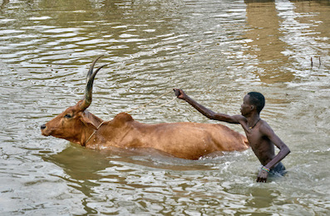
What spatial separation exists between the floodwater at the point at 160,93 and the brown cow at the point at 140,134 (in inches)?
6.4

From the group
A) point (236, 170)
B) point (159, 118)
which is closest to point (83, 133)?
point (159, 118)

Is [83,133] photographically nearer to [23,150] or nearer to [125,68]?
[23,150]

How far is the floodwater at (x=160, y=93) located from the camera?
5906mm

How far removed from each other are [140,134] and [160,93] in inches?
125

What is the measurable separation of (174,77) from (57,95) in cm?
285

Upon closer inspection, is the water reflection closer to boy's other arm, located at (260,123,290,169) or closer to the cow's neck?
the cow's neck

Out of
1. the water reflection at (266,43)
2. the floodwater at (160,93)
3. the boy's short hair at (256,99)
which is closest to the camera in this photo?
the floodwater at (160,93)

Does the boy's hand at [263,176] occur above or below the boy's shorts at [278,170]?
above

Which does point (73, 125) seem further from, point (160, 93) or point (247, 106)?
point (160, 93)

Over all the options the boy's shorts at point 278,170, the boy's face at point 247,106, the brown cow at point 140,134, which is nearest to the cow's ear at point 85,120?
the brown cow at point 140,134

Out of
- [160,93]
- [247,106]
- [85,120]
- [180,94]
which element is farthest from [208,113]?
[160,93]

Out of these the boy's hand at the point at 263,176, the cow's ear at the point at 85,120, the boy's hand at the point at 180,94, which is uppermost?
the boy's hand at the point at 180,94

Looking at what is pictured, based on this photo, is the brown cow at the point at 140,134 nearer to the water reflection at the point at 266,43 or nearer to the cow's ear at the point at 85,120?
the cow's ear at the point at 85,120

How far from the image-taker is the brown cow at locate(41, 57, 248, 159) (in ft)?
23.3
